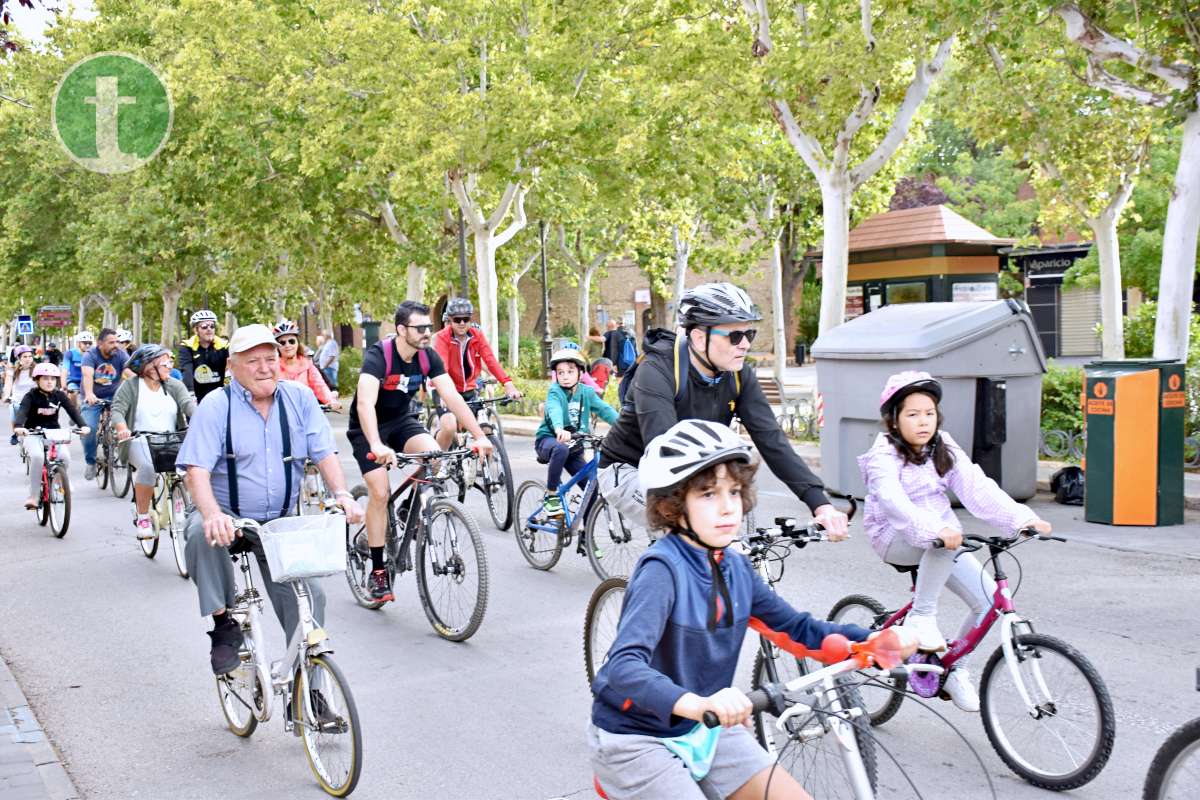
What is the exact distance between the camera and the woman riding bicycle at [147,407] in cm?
1064

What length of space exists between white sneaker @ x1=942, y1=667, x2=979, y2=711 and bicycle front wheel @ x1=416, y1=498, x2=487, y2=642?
2893 millimetres

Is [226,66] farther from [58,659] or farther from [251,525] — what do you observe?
[251,525]

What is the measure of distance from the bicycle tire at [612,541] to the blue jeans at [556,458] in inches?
32.0

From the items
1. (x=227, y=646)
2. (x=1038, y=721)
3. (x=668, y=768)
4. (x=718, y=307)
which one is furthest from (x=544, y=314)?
(x=668, y=768)

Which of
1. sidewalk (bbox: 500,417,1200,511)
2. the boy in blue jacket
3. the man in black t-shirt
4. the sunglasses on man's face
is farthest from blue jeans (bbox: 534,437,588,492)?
sidewalk (bbox: 500,417,1200,511)

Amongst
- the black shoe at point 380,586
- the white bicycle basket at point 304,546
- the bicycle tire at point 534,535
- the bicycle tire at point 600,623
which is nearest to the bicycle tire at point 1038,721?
the bicycle tire at point 600,623

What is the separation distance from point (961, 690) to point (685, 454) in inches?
93.3

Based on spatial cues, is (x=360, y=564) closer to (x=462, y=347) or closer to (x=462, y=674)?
(x=462, y=674)

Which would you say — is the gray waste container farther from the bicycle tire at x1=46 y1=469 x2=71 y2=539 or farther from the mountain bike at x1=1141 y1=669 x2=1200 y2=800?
the mountain bike at x1=1141 y1=669 x2=1200 y2=800

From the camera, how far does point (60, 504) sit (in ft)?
39.7

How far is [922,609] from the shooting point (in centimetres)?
510

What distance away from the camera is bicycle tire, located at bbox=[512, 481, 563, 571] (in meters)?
9.46

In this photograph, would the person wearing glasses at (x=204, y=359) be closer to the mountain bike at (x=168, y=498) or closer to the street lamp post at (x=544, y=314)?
the mountain bike at (x=168, y=498)

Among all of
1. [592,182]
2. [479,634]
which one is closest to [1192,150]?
[479,634]
